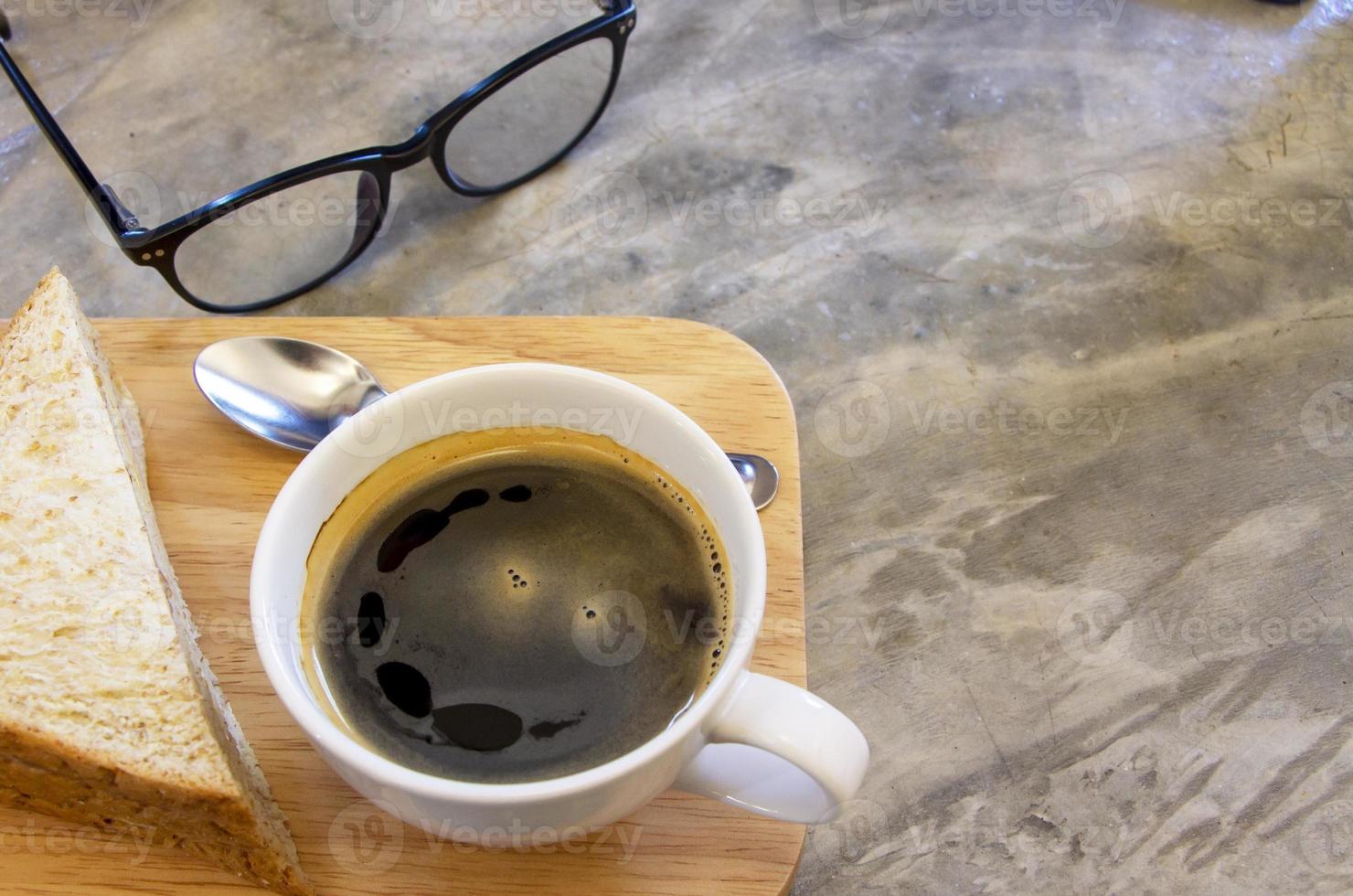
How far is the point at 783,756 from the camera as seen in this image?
60cm

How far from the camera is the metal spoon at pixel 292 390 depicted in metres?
→ 0.86

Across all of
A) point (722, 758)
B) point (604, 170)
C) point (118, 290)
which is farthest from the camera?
point (604, 170)

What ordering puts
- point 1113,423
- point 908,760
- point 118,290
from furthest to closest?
point 118,290 < point 1113,423 < point 908,760

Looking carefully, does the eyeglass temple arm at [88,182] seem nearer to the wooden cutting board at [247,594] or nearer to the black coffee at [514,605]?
the wooden cutting board at [247,594]

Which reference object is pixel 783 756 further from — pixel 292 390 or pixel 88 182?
pixel 88 182

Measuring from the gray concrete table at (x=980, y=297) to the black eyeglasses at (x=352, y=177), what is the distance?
38 millimetres

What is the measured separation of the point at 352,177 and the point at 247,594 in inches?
27.5

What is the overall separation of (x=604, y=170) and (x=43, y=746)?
3.13 ft

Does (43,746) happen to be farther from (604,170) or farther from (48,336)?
(604,170)

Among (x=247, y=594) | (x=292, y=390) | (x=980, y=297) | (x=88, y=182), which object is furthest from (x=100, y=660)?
(x=980, y=297)

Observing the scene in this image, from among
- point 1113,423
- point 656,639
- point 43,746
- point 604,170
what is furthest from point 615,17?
point 43,746

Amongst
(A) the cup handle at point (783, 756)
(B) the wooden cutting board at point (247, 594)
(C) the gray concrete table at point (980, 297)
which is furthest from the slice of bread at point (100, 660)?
(C) the gray concrete table at point (980, 297)

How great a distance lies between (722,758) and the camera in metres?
0.69

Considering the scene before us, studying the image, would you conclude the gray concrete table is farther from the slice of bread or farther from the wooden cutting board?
the slice of bread
